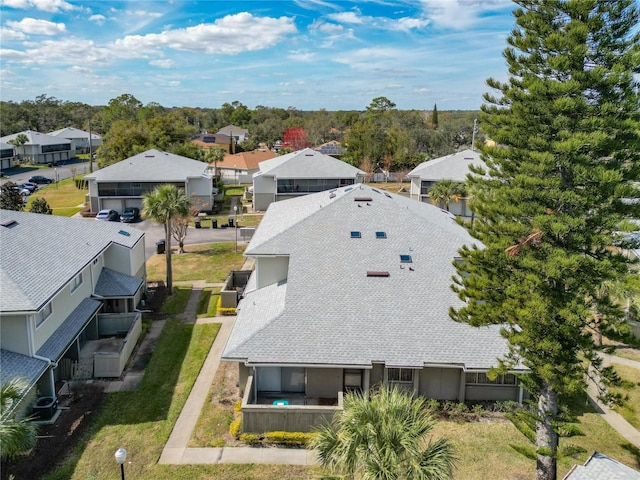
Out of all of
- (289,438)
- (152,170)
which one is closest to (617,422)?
(289,438)

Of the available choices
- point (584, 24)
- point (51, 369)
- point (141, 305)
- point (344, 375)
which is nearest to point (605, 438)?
point (344, 375)

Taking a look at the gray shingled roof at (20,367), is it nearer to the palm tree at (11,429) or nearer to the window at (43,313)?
the window at (43,313)

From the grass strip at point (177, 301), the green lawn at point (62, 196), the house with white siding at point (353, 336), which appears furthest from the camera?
the green lawn at point (62, 196)

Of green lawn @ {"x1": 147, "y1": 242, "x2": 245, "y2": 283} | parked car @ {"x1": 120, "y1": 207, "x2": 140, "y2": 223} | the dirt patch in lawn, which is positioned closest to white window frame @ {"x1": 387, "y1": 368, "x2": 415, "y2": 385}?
the dirt patch in lawn

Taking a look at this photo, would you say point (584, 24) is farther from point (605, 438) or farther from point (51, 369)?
point (51, 369)

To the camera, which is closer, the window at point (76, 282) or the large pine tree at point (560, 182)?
the large pine tree at point (560, 182)

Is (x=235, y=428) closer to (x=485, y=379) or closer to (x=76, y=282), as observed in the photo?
(x=485, y=379)

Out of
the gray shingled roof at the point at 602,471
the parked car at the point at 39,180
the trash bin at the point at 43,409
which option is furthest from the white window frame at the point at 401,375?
the parked car at the point at 39,180

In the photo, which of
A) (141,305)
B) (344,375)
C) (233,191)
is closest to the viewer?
(344,375)
